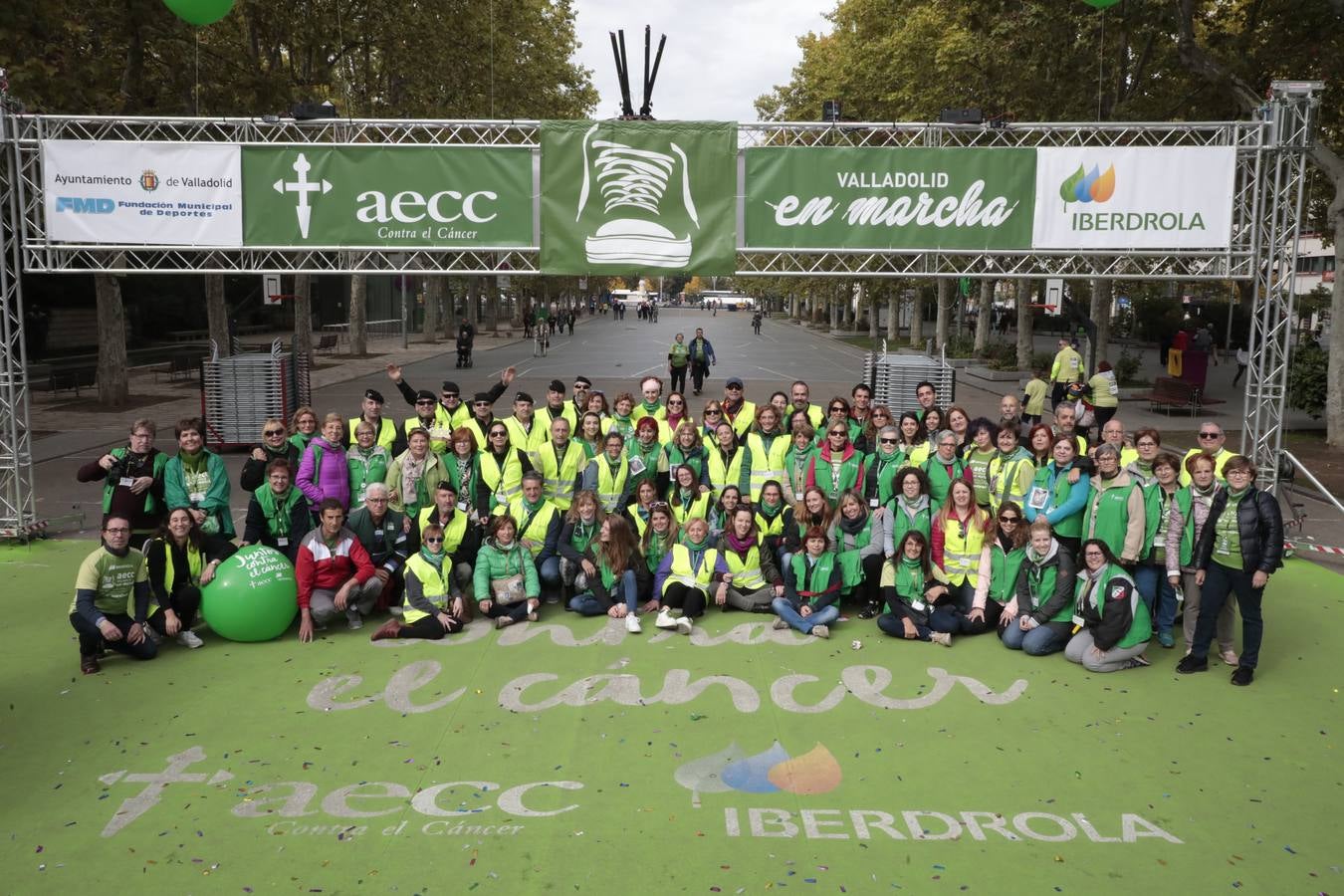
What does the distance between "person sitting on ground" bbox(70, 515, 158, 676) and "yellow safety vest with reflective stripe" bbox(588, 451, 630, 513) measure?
4138 mm

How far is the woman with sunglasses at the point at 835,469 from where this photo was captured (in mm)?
10484

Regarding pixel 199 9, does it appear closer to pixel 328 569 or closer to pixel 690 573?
pixel 328 569

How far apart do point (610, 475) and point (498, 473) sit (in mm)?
1140

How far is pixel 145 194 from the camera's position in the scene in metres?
11.7

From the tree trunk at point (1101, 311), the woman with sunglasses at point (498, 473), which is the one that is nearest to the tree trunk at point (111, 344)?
the woman with sunglasses at point (498, 473)

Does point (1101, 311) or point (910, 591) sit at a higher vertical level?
point (1101, 311)

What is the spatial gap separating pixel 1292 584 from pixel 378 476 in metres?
9.47

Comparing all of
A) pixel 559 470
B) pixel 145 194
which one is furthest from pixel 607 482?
pixel 145 194

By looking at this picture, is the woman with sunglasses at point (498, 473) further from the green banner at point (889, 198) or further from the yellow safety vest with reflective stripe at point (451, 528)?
the green banner at point (889, 198)

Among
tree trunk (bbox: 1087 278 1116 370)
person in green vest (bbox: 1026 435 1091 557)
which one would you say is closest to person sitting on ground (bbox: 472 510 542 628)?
person in green vest (bbox: 1026 435 1091 557)

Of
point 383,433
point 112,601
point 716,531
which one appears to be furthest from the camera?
point 383,433

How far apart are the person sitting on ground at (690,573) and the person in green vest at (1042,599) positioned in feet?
8.40

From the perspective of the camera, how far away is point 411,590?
9.02 m

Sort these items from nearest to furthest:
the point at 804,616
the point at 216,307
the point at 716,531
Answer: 1. the point at 804,616
2. the point at 716,531
3. the point at 216,307
